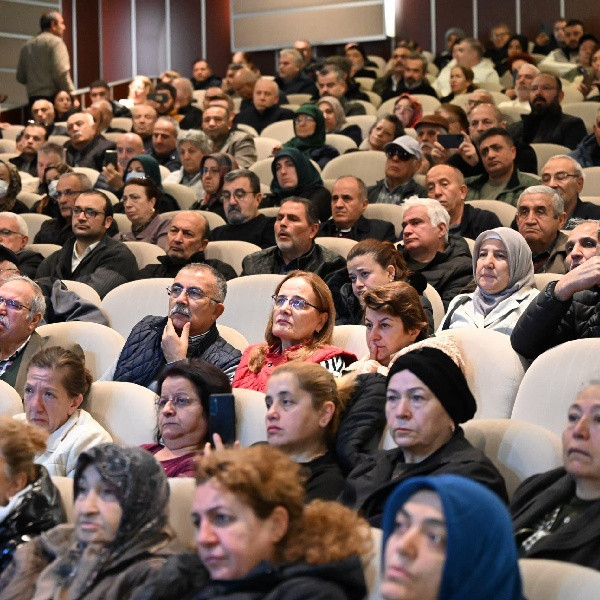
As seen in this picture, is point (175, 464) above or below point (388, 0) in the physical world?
below

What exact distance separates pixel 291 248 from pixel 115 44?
7834 millimetres

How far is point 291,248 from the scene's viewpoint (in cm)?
461

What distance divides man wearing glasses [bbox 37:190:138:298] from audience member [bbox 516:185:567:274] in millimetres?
1674

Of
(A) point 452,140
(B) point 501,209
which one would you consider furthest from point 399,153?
(B) point 501,209

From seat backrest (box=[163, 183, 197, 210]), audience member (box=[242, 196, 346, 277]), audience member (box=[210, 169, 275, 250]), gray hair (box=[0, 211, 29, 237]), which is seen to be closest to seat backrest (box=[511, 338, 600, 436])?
audience member (box=[242, 196, 346, 277])

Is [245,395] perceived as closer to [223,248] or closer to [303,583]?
[303,583]

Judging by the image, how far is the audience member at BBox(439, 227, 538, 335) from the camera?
3514mm

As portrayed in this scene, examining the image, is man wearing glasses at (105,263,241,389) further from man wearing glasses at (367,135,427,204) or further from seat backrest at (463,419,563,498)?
man wearing glasses at (367,135,427,204)

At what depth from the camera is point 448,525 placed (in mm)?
1736

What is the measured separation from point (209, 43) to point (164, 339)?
8.58 metres

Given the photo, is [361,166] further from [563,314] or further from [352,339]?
[563,314]

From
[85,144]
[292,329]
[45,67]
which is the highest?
[45,67]

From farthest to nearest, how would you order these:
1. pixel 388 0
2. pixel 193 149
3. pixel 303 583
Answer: pixel 388 0
pixel 193 149
pixel 303 583

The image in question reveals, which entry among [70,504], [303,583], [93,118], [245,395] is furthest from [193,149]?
[303,583]
